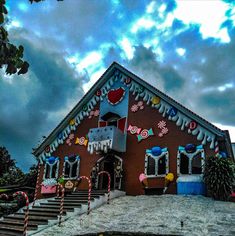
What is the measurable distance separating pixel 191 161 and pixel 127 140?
4.29 m

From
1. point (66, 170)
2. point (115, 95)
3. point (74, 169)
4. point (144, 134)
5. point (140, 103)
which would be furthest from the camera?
point (66, 170)

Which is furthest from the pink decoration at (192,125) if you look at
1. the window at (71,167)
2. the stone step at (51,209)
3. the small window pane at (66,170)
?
the small window pane at (66,170)

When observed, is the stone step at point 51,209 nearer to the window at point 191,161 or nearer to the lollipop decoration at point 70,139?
the window at point 191,161

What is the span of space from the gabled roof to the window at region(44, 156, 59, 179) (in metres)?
1.09

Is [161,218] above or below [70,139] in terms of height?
below

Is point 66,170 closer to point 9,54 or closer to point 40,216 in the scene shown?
point 40,216

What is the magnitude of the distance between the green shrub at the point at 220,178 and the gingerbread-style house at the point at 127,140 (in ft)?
3.53

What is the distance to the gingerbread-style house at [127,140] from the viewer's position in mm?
16281

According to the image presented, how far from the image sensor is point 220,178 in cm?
1418

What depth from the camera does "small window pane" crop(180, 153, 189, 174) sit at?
1623cm

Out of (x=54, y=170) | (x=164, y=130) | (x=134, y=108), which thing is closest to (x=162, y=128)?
(x=164, y=130)

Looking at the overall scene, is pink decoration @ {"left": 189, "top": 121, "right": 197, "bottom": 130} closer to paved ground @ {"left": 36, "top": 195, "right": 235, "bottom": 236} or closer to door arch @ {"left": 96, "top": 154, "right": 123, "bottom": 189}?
paved ground @ {"left": 36, "top": 195, "right": 235, "bottom": 236}

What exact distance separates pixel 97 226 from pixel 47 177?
36.1 ft

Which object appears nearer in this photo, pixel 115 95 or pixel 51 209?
pixel 51 209
